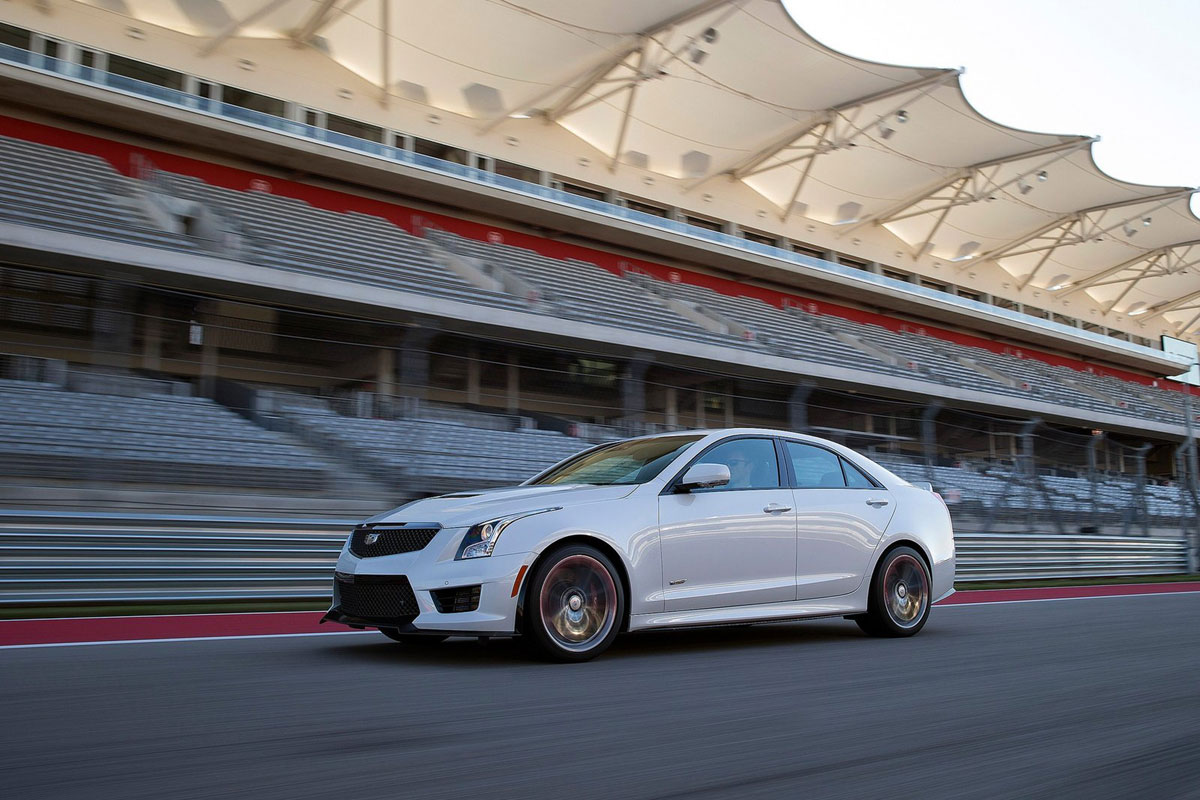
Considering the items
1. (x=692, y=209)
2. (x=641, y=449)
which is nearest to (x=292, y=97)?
(x=692, y=209)

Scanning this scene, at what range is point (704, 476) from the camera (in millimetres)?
5840

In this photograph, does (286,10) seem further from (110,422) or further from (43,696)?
(43,696)

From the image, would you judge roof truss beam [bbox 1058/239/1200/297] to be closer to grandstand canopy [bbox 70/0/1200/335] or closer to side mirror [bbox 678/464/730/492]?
grandstand canopy [bbox 70/0/1200/335]

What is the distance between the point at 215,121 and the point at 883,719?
69.8 feet

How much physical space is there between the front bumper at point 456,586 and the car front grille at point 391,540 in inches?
3.0

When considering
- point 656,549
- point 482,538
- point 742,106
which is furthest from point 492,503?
point 742,106

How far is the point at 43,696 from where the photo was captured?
4.06 m

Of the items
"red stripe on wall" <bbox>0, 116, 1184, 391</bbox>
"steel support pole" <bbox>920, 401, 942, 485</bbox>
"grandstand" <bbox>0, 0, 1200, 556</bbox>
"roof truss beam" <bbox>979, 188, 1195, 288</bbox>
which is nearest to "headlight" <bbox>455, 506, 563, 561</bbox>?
"grandstand" <bbox>0, 0, 1200, 556</bbox>

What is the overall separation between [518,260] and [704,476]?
19687mm

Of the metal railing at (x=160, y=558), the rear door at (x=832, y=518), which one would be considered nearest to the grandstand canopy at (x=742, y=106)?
the metal railing at (x=160, y=558)

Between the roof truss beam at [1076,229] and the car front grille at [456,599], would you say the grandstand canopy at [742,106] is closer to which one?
the roof truss beam at [1076,229]

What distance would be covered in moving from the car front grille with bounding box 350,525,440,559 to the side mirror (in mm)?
1595

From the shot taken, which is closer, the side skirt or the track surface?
the track surface

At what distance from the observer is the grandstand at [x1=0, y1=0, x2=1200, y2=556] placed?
11.0m
